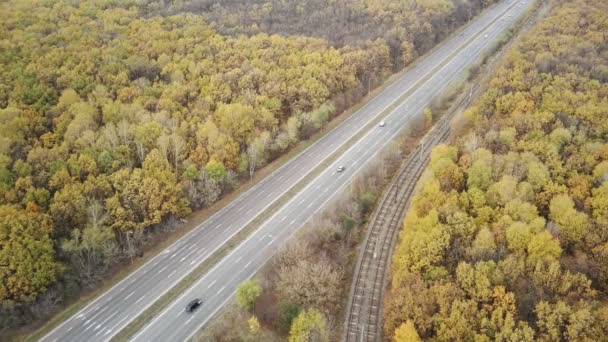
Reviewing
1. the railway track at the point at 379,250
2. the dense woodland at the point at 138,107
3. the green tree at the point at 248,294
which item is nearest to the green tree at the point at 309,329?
the railway track at the point at 379,250

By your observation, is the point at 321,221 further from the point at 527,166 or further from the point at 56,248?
the point at 56,248

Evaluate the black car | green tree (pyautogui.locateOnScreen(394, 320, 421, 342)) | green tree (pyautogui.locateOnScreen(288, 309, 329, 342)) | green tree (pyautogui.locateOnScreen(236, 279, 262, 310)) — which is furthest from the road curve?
green tree (pyautogui.locateOnScreen(394, 320, 421, 342))

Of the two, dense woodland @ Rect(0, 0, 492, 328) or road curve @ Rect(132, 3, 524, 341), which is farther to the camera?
dense woodland @ Rect(0, 0, 492, 328)

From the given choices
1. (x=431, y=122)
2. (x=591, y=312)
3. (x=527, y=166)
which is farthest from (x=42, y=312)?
(x=431, y=122)

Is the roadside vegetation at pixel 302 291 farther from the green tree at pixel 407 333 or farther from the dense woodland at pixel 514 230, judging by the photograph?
the green tree at pixel 407 333

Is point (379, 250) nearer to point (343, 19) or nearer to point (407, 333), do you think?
point (407, 333)

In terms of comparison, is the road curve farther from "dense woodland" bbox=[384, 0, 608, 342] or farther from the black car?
"dense woodland" bbox=[384, 0, 608, 342]
